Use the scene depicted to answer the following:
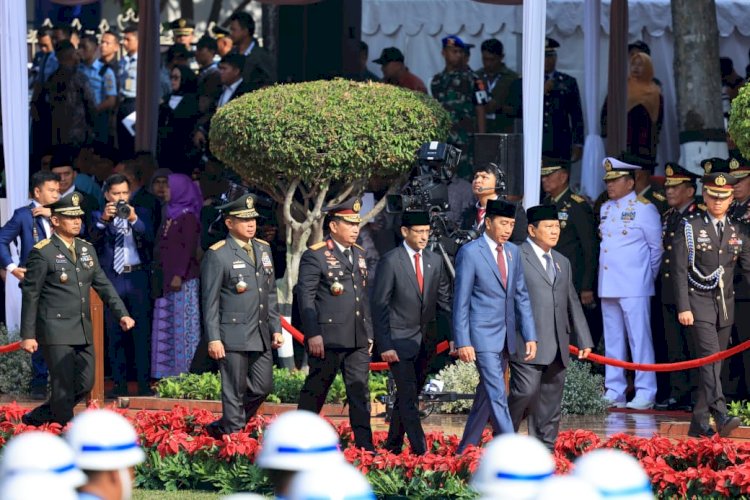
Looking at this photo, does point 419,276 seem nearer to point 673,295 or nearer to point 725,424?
point 725,424

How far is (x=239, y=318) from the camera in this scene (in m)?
12.3

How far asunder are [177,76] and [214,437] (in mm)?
7001

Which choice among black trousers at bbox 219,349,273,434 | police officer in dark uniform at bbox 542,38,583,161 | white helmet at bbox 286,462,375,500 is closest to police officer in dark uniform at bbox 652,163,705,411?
police officer in dark uniform at bbox 542,38,583,161

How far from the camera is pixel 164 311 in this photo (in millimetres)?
15688

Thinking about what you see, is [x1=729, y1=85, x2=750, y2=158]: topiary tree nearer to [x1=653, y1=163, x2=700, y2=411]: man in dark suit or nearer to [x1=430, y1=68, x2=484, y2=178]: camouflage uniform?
[x1=653, y1=163, x2=700, y2=411]: man in dark suit

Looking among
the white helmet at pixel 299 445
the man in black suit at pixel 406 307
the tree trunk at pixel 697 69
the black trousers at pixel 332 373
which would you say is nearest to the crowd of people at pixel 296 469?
the white helmet at pixel 299 445

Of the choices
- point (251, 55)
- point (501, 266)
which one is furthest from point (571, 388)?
point (251, 55)

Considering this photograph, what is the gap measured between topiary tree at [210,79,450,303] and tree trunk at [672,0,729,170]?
3.08 m

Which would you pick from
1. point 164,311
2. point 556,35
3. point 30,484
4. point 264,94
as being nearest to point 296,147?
point 264,94

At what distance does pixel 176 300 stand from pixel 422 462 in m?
5.34

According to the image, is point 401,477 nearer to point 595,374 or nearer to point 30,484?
point 595,374

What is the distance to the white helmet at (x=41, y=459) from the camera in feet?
16.6

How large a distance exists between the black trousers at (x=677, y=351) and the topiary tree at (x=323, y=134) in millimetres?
2385

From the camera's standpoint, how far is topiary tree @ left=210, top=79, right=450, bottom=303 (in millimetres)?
14352
